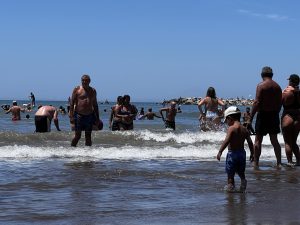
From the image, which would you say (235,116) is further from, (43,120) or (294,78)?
(43,120)

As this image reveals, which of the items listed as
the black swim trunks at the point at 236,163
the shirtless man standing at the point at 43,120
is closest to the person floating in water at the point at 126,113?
the shirtless man standing at the point at 43,120

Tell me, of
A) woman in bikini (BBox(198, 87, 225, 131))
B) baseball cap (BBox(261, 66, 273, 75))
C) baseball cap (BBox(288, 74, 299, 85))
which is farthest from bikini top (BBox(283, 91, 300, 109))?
woman in bikini (BBox(198, 87, 225, 131))

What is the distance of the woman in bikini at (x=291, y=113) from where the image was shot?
376 inches

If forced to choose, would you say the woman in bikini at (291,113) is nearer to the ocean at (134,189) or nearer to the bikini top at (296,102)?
the bikini top at (296,102)

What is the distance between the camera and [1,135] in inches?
635

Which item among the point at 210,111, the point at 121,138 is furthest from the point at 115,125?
the point at 210,111

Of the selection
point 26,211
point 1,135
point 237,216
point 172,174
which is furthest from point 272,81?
point 1,135

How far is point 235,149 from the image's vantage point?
6.75m

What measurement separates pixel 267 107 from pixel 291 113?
0.52m

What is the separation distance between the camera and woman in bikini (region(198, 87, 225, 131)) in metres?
14.0

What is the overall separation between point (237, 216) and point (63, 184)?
2.83 meters

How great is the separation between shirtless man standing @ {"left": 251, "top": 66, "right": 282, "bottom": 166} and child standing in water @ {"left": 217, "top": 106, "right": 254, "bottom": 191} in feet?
8.38

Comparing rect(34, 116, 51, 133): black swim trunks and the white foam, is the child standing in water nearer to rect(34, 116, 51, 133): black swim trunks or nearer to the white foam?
→ the white foam

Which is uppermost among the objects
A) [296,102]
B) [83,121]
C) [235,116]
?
[296,102]
